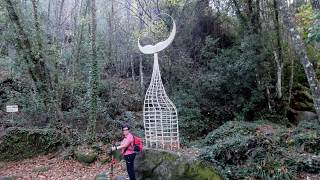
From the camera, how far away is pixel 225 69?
13.9 m

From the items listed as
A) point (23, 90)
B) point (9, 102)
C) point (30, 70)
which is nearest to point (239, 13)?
point (30, 70)

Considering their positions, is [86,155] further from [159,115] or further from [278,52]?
[278,52]

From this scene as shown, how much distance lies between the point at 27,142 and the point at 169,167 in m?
6.77

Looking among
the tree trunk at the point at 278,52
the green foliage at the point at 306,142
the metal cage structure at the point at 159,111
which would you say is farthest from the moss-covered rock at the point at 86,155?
the tree trunk at the point at 278,52

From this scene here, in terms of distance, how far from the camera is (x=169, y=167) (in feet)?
23.6

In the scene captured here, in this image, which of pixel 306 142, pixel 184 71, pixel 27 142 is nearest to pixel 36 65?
pixel 27 142

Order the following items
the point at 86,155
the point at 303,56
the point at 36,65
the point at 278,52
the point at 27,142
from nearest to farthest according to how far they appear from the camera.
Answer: the point at 303,56 < the point at 86,155 < the point at 27,142 < the point at 36,65 < the point at 278,52

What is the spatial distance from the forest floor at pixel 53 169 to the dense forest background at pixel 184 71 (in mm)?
1334

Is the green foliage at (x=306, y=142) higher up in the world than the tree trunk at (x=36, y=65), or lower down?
lower down

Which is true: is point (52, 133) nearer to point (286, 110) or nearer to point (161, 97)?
point (161, 97)

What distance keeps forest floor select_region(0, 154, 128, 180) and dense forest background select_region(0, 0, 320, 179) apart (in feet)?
4.38

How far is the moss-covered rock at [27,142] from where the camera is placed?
1145 cm

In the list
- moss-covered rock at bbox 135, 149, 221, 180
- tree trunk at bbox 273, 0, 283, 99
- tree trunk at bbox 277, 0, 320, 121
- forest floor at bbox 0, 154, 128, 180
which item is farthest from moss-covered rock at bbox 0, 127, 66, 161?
tree trunk at bbox 273, 0, 283, 99

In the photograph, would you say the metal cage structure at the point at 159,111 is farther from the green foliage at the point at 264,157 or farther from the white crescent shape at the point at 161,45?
the green foliage at the point at 264,157
